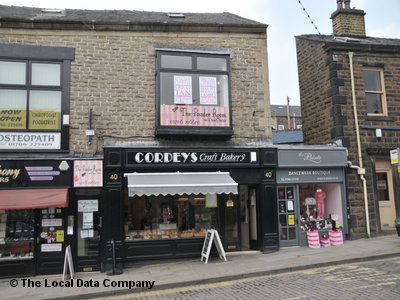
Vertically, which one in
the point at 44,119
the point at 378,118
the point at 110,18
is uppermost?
the point at 110,18

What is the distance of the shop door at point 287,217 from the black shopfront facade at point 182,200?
1.78 feet

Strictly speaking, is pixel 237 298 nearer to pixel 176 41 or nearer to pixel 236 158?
pixel 236 158

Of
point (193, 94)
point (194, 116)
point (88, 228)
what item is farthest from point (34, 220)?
point (193, 94)

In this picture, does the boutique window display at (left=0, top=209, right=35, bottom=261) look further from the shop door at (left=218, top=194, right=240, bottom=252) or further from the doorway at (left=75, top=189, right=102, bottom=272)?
the shop door at (left=218, top=194, right=240, bottom=252)

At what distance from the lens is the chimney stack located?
14898 mm

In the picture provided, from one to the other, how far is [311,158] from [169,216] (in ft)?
17.2

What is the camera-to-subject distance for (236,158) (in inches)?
445

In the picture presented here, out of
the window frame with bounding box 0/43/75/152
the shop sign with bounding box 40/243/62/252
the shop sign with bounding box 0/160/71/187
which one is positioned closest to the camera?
the shop sign with bounding box 0/160/71/187

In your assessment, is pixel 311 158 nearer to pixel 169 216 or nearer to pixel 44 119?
pixel 169 216

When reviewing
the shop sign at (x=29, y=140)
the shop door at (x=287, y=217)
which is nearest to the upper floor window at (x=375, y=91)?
the shop door at (x=287, y=217)

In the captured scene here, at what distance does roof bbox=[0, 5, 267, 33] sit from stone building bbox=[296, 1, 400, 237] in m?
3.43

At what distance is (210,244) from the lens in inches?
405

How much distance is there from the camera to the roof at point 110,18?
35.1 feet

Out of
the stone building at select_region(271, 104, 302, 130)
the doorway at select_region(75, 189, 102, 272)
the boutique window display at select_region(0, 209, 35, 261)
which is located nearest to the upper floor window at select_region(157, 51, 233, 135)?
the doorway at select_region(75, 189, 102, 272)
